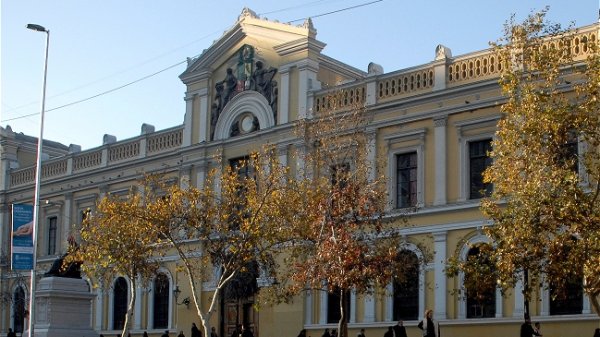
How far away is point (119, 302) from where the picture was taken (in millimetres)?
47344

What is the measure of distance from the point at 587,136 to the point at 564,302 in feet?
37.1

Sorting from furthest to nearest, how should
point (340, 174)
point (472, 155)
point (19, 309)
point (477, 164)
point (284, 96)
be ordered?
point (19, 309) < point (284, 96) < point (472, 155) < point (477, 164) < point (340, 174)

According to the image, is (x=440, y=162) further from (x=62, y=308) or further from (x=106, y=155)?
(x=106, y=155)

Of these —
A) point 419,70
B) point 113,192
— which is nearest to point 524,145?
point 419,70

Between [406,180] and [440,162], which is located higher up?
[440,162]

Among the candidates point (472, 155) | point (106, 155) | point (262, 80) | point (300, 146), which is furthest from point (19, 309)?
point (472, 155)

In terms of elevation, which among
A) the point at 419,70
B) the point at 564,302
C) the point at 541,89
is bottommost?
the point at 564,302

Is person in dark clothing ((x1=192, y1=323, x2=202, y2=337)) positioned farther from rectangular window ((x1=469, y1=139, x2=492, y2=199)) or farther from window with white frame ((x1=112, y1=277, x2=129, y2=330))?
rectangular window ((x1=469, y1=139, x2=492, y2=199))

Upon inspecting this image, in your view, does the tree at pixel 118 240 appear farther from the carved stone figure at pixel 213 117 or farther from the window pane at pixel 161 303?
the window pane at pixel 161 303

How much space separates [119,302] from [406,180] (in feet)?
54.4

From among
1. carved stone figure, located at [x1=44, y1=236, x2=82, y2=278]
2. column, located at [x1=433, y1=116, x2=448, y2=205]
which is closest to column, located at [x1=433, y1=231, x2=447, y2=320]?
column, located at [x1=433, y1=116, x2=448, y2=205]

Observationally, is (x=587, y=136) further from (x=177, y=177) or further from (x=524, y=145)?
(x=177, y=177)

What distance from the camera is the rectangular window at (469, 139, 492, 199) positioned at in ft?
113

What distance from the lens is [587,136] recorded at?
21609 mm
